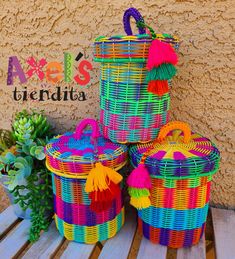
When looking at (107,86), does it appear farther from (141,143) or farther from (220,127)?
(220,127)

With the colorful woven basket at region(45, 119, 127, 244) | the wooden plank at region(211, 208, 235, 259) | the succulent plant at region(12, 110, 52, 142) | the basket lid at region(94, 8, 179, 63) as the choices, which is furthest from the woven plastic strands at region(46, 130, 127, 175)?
the wooden plank at region(211, 208, 235, 259)

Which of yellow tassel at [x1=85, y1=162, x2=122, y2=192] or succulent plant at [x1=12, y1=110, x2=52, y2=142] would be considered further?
succulent plant at [x1=12, y1=110, x2=52, y2=142]

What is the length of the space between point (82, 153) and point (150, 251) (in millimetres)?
309

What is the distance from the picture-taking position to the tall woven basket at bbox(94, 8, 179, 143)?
2.15ft

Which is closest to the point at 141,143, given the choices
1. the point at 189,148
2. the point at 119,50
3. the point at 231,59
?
the point at 189,148

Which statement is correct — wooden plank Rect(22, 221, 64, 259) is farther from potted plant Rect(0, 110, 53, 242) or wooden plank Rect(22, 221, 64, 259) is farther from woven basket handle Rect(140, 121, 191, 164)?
woven basket handle Rect(140, 121, 191, 164)

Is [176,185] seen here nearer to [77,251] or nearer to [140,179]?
[140,179]

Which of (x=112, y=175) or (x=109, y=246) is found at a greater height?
→ (x=112, y=175)

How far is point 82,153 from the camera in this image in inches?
26.4

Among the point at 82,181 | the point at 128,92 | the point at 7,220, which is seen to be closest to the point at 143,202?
the point at 82,181

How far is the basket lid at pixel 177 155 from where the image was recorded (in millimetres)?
630

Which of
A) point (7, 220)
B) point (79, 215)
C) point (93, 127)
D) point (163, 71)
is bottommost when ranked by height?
point (7, 220)

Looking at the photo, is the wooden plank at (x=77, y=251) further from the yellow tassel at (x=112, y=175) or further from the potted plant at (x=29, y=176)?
the yellow tassel at (x=112, y=175)

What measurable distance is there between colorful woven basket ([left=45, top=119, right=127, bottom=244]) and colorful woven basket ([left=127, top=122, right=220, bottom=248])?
0.21 feet
